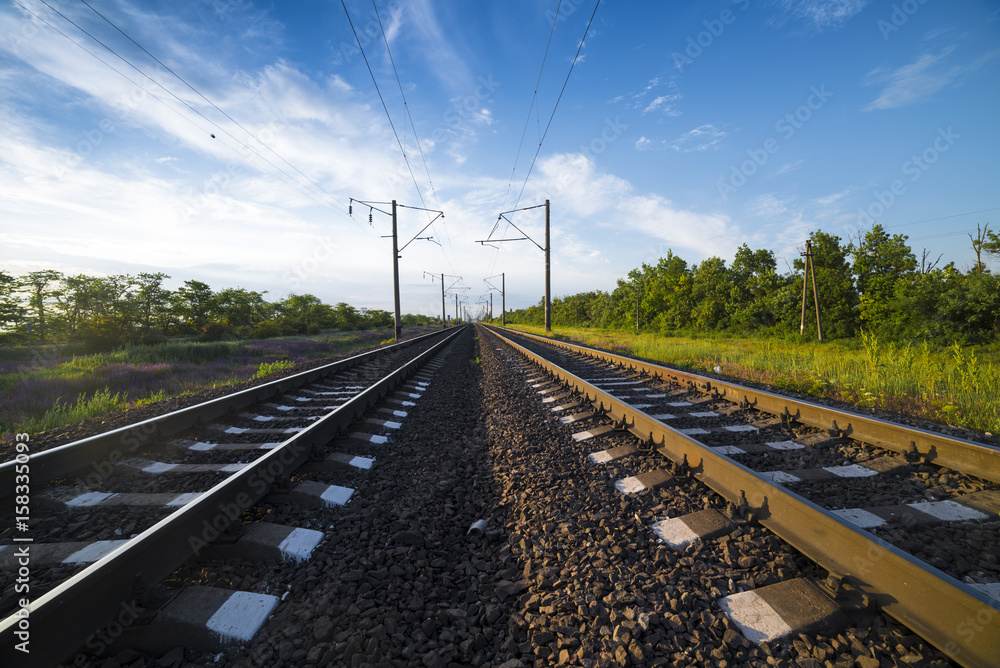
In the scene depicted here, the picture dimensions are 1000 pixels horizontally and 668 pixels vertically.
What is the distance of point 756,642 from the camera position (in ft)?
4.87

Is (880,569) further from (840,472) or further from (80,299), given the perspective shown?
(80,299)

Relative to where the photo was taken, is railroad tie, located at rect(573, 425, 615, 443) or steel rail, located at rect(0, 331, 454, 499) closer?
steel rail, located at rect(0, 331, 454, 499)

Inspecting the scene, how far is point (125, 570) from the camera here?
1612mm

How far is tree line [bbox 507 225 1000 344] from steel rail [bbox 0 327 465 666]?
27019 mm

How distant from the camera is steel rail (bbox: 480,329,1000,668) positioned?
1235 millimetres

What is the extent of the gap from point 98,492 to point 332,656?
8.49ft

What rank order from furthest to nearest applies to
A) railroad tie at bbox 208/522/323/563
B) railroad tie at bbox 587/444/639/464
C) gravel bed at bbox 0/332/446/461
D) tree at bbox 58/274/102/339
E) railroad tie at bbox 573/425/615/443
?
tree at bbox 58/274/102/339
railroad tie at bbox 573/425/615/443
gravel bed at bbox 0/332/446/461
railroad tie at bbox 587/444/639/464
railroad tie at bbox 208/522/323/563

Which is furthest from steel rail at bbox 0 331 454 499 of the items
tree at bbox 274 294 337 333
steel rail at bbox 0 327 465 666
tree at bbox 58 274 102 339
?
tree at bbox 274 294 337 333

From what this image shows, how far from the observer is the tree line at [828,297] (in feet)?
67.2

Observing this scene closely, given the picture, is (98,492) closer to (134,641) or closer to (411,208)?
(134,641)

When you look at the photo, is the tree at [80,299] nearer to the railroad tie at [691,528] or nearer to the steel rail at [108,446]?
the steel rail at [108,446]

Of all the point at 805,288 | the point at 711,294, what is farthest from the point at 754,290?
the point at 805,288

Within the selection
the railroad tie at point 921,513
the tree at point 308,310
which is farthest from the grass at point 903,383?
the tree at point 308,310

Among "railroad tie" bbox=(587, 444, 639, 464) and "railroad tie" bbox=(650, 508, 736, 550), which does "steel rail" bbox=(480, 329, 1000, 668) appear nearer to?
"railroad tie" bbox=(650, 508, 736, 550)
